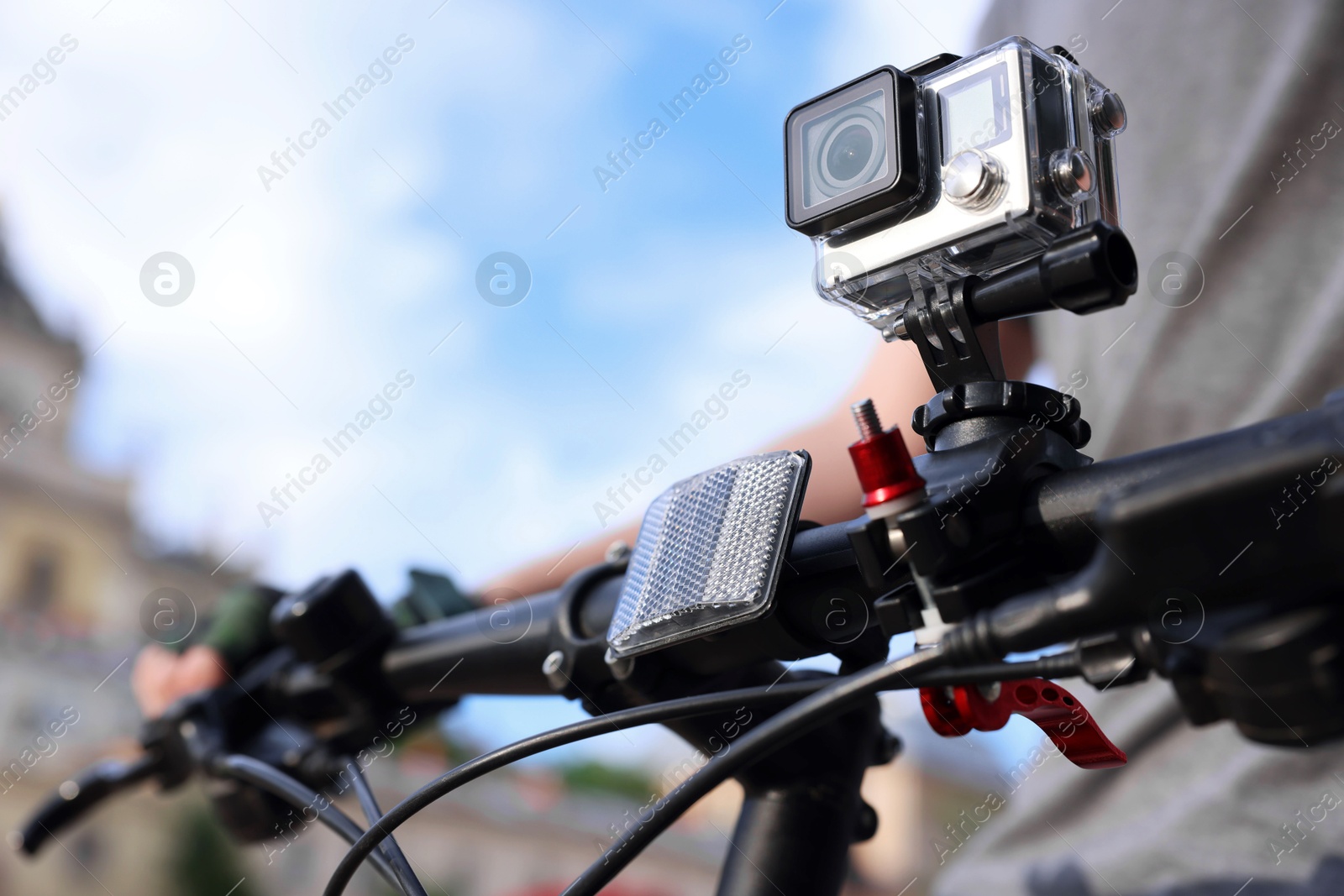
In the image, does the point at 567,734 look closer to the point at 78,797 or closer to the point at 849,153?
the point at 849,153

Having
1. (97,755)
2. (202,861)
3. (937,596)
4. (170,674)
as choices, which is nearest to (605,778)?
(202,861)

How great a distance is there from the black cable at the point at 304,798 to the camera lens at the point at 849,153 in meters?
0.36

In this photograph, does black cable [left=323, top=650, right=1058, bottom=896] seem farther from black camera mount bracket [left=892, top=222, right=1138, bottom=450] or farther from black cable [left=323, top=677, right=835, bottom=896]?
black camera mount bracket [left=892, top=222, right=1138, bottom=450]

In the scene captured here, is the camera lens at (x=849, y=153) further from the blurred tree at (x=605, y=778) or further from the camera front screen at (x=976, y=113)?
the blurred tree at (x=605, y=778)

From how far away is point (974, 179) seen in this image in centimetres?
33

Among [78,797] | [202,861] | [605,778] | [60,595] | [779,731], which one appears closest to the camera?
[779,731]

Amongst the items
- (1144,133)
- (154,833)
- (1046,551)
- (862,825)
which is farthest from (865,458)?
(154,833)

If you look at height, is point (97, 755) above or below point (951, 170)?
below

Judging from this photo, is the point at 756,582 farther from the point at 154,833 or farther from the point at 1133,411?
the point at 154,833

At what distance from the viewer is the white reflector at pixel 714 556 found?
1.22 ft

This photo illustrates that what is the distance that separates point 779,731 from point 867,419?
0.33ft

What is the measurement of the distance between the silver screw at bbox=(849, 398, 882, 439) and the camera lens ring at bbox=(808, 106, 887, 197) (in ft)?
0.35

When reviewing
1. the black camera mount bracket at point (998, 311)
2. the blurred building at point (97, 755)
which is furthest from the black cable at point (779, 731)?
the blurred building at point (97, 755)

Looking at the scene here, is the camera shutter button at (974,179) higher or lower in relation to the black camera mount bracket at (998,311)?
higher
